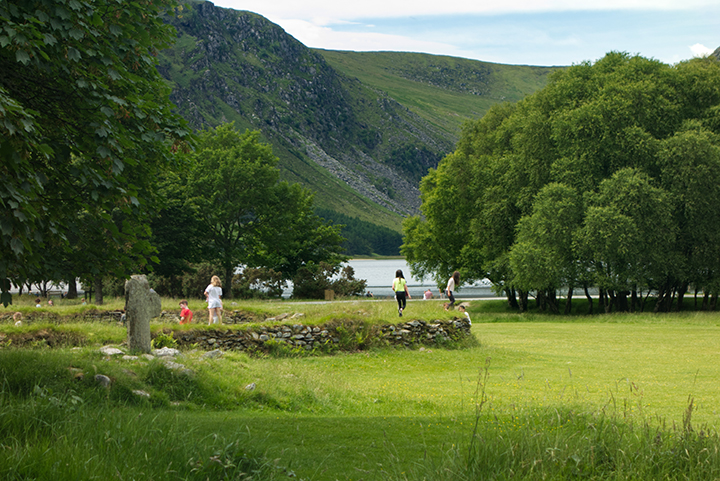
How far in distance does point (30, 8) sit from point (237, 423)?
251 inches

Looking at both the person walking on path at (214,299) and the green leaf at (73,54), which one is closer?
the green leaf at (73,54)

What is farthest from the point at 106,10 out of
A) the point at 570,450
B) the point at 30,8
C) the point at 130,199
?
the point at 570,450

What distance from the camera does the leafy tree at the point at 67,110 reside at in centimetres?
674

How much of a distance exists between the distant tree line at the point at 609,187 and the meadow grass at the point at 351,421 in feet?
57.9

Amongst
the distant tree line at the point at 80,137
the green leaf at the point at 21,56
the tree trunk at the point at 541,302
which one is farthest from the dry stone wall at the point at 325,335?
the tree trunk at the point at 541,302

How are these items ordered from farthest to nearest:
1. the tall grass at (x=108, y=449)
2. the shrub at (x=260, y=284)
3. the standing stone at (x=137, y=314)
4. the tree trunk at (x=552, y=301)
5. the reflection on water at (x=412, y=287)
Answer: the reflection on water at (x=412, y=287) < the shrub at (x=260, y=284) < the tree trunk at (x=552, y=301) < the standing stone at (x=137, y=314) < the tall grass at (x=108, y=449)

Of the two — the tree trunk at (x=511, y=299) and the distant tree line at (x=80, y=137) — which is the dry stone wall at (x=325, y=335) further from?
the tree trunk at (x=511, y=299)

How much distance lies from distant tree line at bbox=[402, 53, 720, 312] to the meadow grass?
17655 mm

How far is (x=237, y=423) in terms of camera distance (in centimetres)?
729

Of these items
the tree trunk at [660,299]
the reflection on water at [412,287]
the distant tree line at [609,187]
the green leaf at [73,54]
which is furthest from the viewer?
the reflection on water at [412,287]

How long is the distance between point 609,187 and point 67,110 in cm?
Result: 2965

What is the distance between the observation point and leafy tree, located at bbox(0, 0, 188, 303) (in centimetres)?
674

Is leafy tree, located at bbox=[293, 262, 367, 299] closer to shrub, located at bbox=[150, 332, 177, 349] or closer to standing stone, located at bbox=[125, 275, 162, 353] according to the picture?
shrub, located at bbox=[150, 332, 177, 349]

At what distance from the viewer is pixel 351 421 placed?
7945 millimetres
